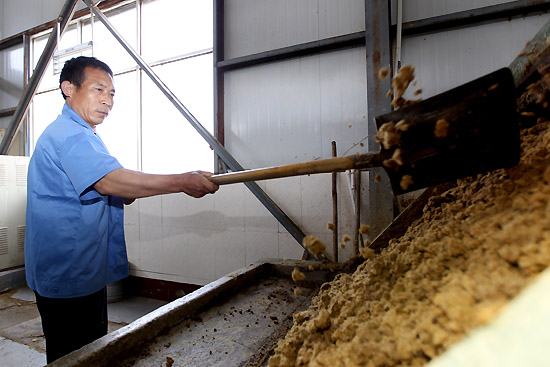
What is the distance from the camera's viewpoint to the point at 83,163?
1.30m

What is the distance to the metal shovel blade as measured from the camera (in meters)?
0.78

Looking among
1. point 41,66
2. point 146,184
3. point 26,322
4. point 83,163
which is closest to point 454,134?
point 146,184

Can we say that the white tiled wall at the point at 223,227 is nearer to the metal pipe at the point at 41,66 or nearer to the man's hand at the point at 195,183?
the man's hand at the point at 195,183

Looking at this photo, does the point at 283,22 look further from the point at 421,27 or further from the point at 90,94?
the point at 90,94

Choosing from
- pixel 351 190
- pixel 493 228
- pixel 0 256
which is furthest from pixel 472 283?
pixel 0 256

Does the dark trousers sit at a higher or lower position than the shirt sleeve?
lower

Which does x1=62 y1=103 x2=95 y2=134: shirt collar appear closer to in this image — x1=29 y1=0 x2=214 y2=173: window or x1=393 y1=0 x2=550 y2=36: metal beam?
x1=29 y1=0 x2=214 y2=173: window

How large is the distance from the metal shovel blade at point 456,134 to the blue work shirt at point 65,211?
1180 millimetres

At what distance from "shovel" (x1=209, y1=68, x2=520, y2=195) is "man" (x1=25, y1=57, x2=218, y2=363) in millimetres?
914

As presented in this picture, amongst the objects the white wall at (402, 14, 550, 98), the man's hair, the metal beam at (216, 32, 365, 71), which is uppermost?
the metal beam at (216, 32, 365, 71)

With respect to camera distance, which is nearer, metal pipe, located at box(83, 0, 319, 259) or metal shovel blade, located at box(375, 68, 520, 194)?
metal shovel blade, located at box(375, 68, 520, 194)

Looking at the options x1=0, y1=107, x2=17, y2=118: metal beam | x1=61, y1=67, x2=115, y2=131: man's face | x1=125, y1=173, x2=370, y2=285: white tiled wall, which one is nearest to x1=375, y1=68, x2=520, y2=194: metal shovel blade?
x1=61, y1=67, x2=115, y2=131: man's face

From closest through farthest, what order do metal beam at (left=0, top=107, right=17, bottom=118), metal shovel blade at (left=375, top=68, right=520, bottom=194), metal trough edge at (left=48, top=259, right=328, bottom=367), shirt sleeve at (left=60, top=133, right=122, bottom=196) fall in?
metal shovel blade at (left=375, top=68, right=520, bottom=194), metal trough edge at (left=48, top=259, right=328, bottom=367), shirt sleeve at (left=60, top=133, right=122, bottom=196), metal beam at (left=0, top=107, right=17, bottom=118)

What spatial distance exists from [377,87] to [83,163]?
7.39 feet
